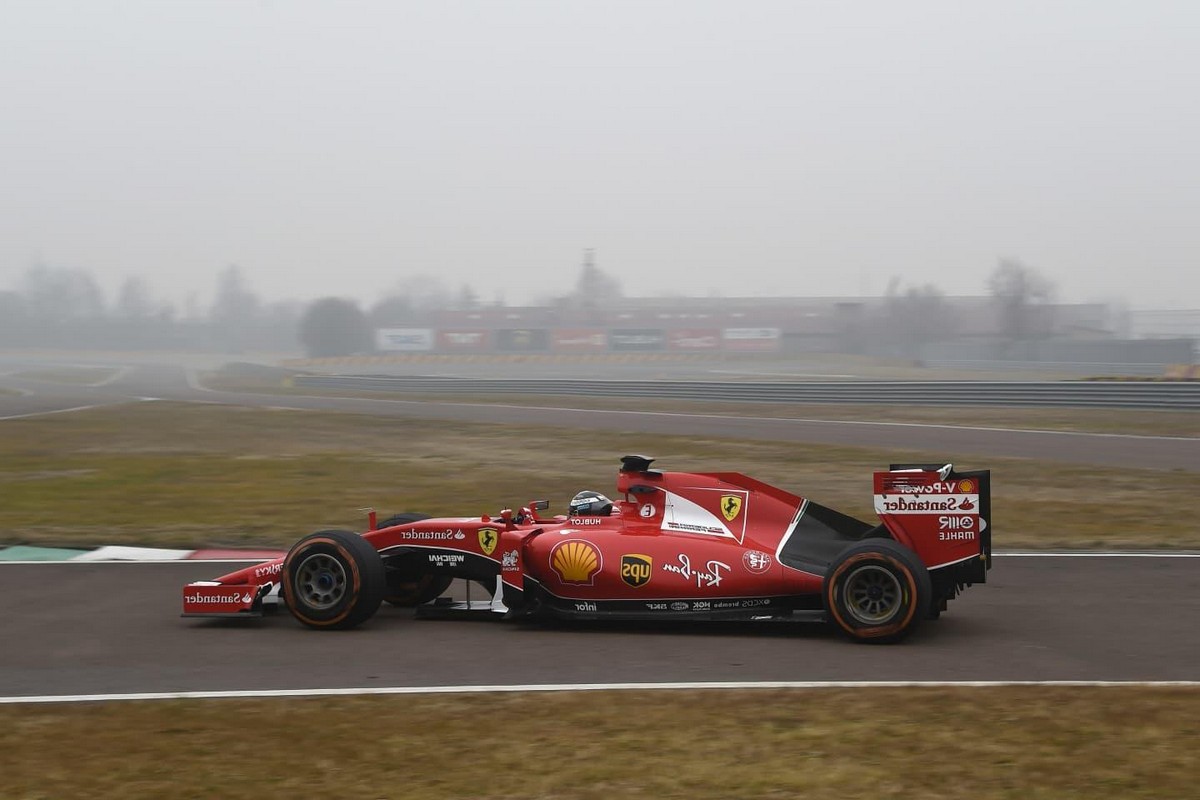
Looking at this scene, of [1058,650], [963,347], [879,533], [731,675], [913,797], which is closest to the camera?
[913,797]

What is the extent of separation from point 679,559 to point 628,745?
2873mm

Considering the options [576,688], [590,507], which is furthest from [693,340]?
[576,688]

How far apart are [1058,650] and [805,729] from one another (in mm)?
2741

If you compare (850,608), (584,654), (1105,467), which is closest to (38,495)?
(584,654)

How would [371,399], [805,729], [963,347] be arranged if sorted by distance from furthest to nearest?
[963,347], [371,399], [805,729]

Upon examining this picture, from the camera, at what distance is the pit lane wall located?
348ft

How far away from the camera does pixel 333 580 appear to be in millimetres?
9188

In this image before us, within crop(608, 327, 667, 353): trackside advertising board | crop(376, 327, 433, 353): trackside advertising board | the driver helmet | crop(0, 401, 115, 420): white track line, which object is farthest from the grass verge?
crop(376, 327, 433, 353): trackside advertising board

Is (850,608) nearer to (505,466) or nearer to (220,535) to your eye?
(220,535)

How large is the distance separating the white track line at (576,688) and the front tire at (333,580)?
5.64ft

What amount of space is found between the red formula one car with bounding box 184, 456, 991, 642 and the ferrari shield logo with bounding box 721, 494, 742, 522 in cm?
1

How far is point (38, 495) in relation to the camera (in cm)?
1872

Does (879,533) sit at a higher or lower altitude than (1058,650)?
higher

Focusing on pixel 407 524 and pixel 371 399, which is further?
pixel 371 399
